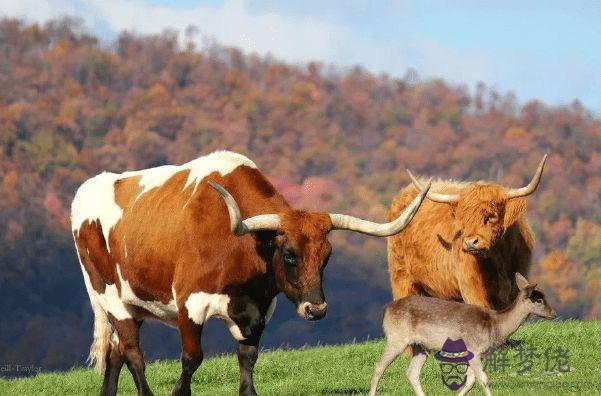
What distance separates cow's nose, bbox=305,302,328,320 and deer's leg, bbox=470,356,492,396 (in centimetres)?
109

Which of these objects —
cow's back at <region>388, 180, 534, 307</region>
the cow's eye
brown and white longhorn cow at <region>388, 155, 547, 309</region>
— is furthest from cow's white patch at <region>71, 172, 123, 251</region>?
cow's back at <region>388, 180, 534, 307</region>

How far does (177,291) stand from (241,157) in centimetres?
132

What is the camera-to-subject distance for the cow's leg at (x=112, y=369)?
34.1 ft

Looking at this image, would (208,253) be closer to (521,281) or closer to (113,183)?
(113,183)

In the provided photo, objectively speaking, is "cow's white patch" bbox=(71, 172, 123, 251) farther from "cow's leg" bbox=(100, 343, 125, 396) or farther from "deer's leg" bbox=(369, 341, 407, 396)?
"deer's leg" bbox=(369, 341, 407, 396)

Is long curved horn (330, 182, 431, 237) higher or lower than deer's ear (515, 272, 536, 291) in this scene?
higher

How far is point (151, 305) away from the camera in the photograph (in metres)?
9.59

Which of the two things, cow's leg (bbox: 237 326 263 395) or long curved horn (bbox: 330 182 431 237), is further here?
cow's leg (bbox: 237 326 263 395)

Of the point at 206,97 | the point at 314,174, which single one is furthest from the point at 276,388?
the point at 206,97

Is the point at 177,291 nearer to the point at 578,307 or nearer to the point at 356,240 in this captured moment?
the point at 578,307

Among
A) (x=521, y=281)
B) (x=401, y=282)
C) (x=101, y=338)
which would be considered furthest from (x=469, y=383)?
(x=401, y=282)

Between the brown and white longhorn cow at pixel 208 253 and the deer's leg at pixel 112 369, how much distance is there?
21cm

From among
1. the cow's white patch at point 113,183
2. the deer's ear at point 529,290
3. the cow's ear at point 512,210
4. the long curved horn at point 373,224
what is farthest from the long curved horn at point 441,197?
the deer's ear at point 529,290

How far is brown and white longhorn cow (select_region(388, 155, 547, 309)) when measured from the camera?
1194cm
